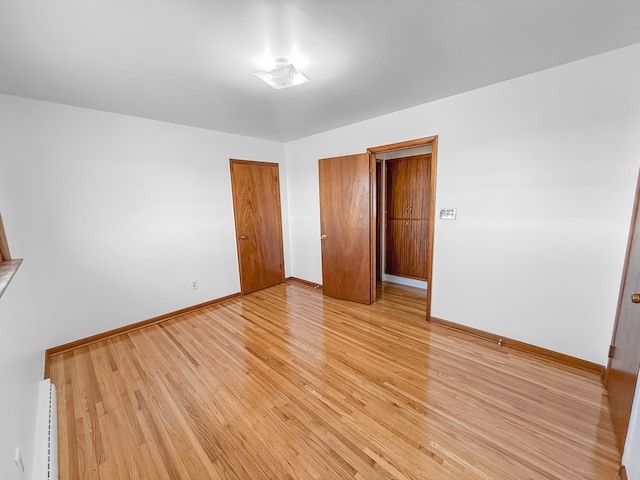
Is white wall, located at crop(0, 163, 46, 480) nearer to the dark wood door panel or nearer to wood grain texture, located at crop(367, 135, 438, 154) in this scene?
wood grain texture, located at crop(367, 135, 438, 154)

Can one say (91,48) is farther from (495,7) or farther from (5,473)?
(495,7)

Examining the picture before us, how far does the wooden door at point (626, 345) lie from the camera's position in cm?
133

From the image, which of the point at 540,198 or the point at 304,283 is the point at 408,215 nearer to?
the point at 540,198

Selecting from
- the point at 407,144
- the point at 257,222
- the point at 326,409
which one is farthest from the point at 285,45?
the point at 257,222

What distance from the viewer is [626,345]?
1506 mm

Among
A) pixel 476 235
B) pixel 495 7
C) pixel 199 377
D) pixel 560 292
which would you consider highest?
pixel 495 7

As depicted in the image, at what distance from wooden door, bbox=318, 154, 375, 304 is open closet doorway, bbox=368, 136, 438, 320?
57 centimetres

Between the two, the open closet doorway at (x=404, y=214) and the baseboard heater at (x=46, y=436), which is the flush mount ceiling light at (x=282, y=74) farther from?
the baseboard heater at (x=46, y=436)

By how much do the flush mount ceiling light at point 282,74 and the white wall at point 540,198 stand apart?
1.47m

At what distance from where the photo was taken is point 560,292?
1997 millimetres

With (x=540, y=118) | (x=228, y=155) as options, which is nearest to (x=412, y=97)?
(x=540, y=118)

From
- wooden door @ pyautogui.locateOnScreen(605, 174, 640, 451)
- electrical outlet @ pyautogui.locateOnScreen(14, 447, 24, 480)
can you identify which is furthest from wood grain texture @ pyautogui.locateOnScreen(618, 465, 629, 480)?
electrical outlet @ pyautogui.locateOnScreen(14, 447, 24, 480)

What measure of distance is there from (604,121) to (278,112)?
269 centimetres

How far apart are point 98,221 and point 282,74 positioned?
2.35 meters
